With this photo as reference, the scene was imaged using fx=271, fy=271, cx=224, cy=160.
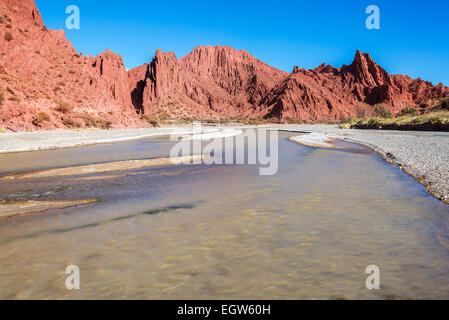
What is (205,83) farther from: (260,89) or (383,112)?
(383,112)

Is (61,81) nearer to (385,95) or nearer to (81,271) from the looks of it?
(81,271)

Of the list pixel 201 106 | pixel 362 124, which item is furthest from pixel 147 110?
pixel 362 124

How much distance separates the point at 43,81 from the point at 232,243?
183ft

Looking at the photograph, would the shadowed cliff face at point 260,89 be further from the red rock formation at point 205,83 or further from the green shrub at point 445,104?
the green shrub at point 445,104

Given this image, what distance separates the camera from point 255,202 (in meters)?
7.29

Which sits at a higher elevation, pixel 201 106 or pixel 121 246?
pixel 201 106

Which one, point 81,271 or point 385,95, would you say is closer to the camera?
point 81,271

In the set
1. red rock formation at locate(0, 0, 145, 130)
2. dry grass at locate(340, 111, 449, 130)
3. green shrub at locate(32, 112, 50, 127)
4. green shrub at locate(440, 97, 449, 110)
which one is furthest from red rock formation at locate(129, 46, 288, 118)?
green shrub at locate(440, 97, 449, 110)

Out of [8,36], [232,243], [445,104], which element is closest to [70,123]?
[8,36]

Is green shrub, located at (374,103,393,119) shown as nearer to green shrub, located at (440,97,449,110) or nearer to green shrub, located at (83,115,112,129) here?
green shrub, located at (440,97,449,110)

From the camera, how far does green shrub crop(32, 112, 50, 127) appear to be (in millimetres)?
34938
